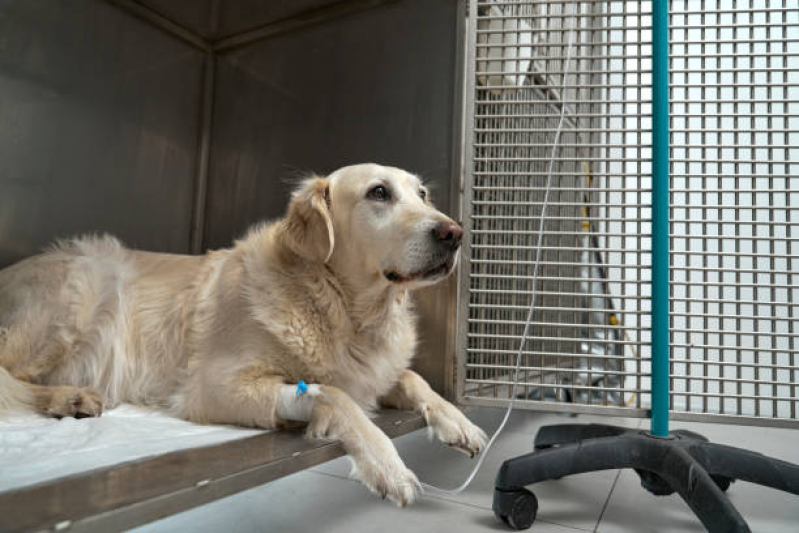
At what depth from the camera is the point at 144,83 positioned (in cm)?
216

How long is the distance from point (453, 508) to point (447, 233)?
24.5 inches

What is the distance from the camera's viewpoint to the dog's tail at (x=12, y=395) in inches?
46.0

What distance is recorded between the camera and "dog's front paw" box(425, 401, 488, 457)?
118 centimetres

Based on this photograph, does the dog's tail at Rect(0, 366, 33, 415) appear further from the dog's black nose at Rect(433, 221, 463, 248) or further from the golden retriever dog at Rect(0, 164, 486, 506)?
the dog's black nose at Rect(433, 221, 463, 248)

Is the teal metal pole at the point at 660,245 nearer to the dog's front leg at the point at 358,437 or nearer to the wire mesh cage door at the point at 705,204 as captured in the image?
the wire mesh cage door at the point at 705,204

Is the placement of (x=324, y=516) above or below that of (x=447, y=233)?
below

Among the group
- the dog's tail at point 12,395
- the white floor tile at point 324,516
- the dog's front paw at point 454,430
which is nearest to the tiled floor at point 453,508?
the white floor tile at point 324,516

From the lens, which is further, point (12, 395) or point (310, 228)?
point (310, 228)

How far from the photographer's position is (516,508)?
1.02 m

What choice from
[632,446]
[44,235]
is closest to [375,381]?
[632,446]

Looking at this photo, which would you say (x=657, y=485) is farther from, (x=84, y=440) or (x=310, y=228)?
(x=84, y=440)

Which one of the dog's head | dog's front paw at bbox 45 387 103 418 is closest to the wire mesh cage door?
the dog's head

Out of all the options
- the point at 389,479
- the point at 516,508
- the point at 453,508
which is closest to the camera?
the point at 389,479

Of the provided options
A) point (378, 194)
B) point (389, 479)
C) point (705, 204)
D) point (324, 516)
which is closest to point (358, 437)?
point (389, 479)
